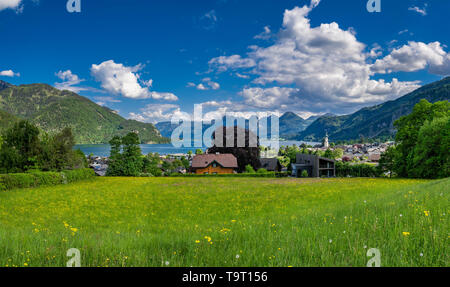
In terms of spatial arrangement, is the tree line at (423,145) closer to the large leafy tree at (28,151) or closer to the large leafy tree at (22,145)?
the large leafy tree at (28,151)

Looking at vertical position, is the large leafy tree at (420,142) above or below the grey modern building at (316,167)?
above

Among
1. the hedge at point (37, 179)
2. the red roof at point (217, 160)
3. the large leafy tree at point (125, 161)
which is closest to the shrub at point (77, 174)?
the hedge at point (37, 179)

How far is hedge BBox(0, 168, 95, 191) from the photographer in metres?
28.2

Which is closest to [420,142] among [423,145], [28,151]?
[423,145]

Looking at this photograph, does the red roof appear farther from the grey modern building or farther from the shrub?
the shrub

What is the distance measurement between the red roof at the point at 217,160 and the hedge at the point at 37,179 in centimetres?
3013

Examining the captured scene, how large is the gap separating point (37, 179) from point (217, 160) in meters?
40.4

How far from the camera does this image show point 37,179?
32156 millimetres

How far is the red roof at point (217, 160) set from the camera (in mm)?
64700

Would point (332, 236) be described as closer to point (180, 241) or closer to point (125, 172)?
point (180, 241)

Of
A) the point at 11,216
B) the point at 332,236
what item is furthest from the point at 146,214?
the point at 332,236

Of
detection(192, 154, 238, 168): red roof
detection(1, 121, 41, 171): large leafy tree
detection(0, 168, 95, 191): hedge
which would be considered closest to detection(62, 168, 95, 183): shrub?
detection(0, 168, 95, 191): hedge

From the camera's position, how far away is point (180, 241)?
17.6ft

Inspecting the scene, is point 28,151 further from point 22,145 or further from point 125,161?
point 125,161
